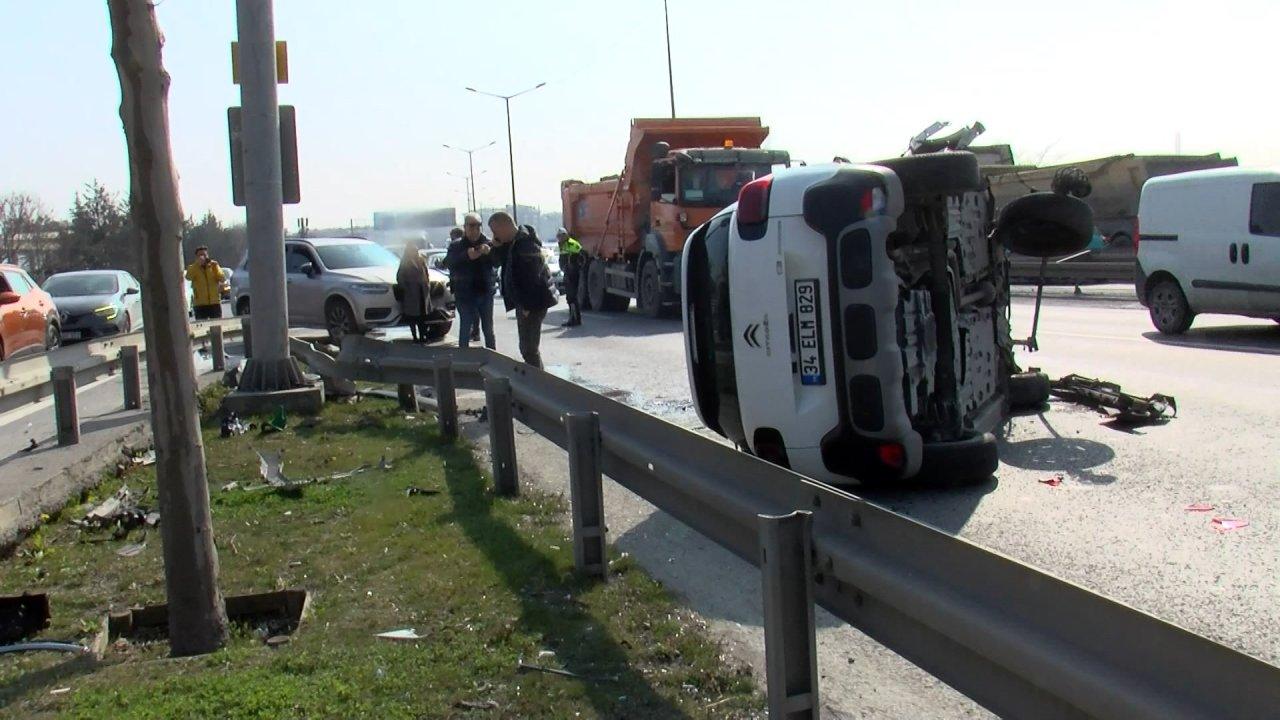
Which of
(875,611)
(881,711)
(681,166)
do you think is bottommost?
(881,711)

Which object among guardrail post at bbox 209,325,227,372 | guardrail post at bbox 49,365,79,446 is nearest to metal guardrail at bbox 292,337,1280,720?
guardrail post at bbox 49,365,79,446

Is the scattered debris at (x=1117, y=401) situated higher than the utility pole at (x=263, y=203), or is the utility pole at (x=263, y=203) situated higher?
the utility pole at (x=263, y=203)

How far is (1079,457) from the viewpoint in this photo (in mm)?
8492

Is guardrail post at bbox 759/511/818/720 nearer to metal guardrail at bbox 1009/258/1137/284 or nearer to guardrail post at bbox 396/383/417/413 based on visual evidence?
guardrail post at bbox 396/383/417/413

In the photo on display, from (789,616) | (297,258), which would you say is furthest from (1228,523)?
(297,258)

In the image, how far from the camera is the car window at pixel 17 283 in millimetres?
20188

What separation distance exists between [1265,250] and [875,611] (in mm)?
13384

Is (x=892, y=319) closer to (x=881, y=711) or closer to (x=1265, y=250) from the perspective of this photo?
(x=881, y=711)

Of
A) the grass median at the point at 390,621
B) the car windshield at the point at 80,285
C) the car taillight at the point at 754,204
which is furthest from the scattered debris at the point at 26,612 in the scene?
the car windshield at the point at 80,285

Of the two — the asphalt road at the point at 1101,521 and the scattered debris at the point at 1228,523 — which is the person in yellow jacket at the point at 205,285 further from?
the scattered debris at the point at 1228,523

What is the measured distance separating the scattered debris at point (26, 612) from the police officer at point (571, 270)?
18.7 m

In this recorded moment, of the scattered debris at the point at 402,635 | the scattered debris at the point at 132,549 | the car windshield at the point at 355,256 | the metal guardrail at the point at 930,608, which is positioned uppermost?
the car windshield at the point at 355,256

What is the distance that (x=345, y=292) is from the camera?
71.1ft

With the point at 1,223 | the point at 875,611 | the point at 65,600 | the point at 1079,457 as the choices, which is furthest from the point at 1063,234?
the point at 1,223
